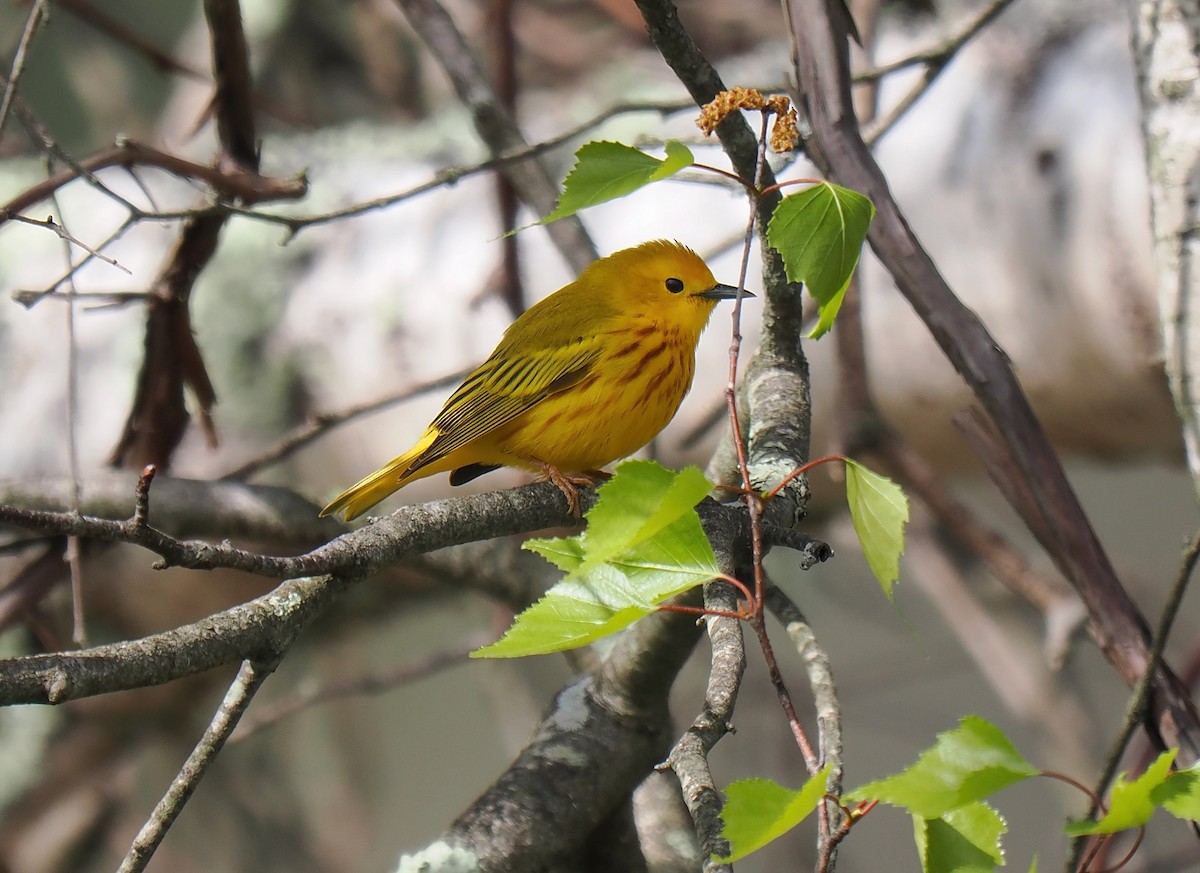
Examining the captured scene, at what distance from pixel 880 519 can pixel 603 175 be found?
0.37 metres

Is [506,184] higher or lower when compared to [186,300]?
higher

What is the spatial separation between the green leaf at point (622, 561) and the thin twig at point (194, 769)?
0.25 m

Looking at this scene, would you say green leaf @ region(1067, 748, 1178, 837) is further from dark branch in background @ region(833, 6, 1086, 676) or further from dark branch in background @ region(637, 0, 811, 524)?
dark branch in background @ region(833, 6, 1086, 676)

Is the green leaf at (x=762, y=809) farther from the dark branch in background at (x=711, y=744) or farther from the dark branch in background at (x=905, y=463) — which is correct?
the dark branch in background at (x=905, y=463)

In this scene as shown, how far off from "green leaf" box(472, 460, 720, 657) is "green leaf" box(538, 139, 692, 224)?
264 millimetres

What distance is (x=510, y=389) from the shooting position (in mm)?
2102

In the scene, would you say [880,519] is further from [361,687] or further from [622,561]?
[361,687]

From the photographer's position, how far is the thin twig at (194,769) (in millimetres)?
989

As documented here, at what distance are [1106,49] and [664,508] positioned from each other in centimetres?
202

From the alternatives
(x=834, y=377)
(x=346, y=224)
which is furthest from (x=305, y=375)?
(x=834, y=377)

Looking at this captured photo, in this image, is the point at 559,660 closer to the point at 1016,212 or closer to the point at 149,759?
the point at 149,759

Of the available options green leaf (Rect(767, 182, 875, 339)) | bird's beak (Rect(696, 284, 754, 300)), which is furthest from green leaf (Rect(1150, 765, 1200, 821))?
bird's beak (Rect(696, 284, 754, 300))

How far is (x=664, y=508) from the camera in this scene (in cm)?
80

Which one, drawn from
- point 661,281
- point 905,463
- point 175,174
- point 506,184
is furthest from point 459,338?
point 905,463
